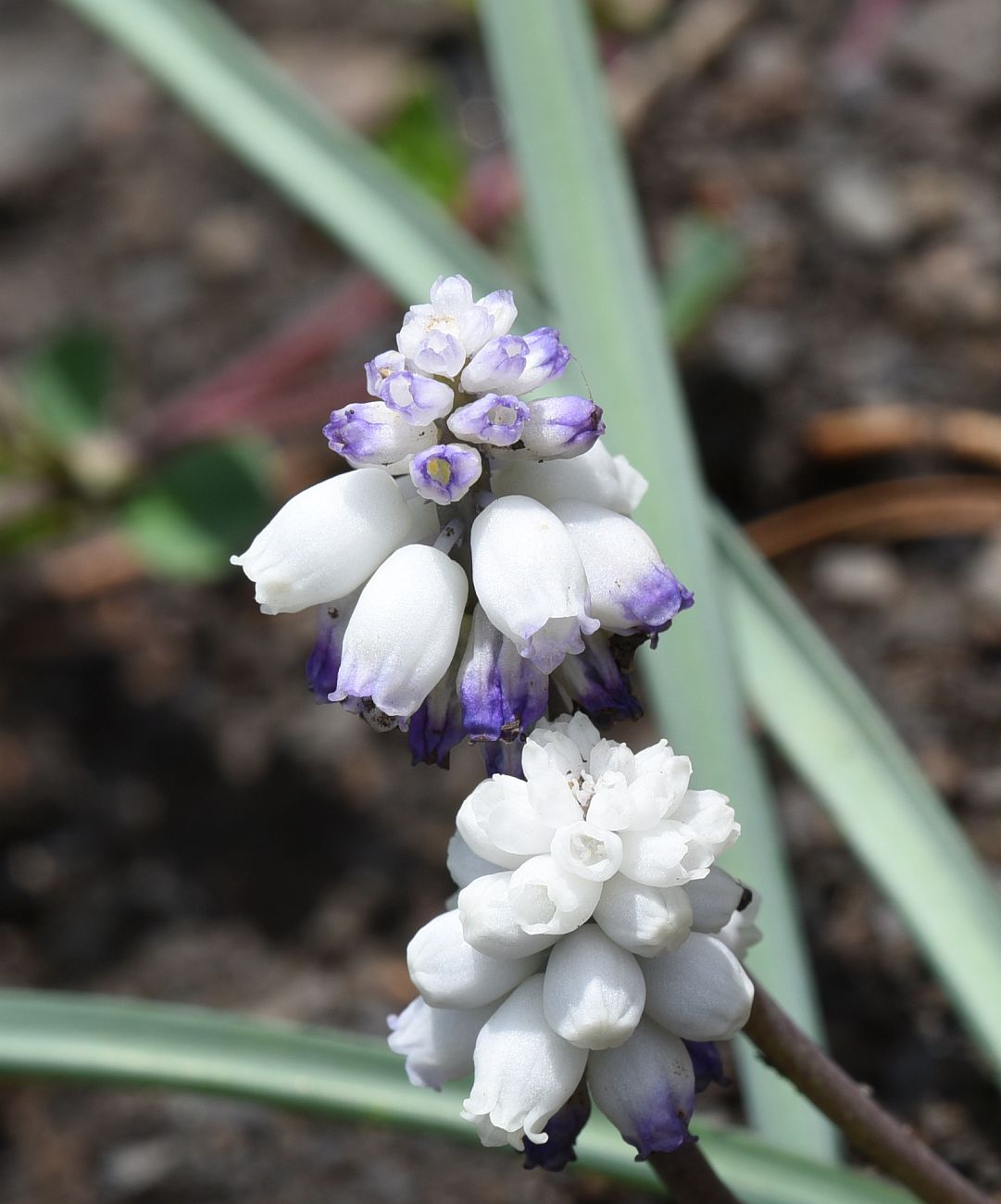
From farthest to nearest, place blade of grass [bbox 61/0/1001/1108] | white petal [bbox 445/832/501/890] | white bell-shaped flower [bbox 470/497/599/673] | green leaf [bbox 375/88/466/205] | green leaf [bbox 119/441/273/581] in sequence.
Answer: green leaf [bbox 375/88/466/205]
green leaf [bbox 119/441/273/581]
blade of grass [bbox 61/0/1001/1108]
white petal [bbox 445/832/501/890]
white bell-shaped flower [bbox 470/497/599/673]

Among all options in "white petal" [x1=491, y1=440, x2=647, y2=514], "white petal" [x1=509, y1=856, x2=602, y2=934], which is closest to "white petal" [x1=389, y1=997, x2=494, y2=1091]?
"white petal" [x1=509, y1=856, x2=602, y2=934]

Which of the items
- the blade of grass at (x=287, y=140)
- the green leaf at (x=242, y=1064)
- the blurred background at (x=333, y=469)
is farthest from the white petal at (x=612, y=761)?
the blade of grass at (x=287, y=140)

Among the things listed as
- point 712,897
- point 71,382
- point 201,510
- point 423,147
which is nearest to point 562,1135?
point 712,897

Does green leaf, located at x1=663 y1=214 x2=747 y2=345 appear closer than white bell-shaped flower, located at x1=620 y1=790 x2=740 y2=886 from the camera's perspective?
No

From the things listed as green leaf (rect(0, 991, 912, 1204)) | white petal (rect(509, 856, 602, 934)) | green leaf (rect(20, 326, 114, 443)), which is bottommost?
green leaf (rect(0, 991, 912, 1204))

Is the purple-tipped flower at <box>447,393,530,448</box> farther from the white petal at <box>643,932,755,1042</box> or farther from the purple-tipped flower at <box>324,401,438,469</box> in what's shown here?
the white petal at <box>643,932,755,1042</box>

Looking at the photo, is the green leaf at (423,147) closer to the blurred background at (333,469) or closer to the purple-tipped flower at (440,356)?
the blurred background at (333,469)

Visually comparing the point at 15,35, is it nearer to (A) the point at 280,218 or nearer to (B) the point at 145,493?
(A) the point at 280,218
